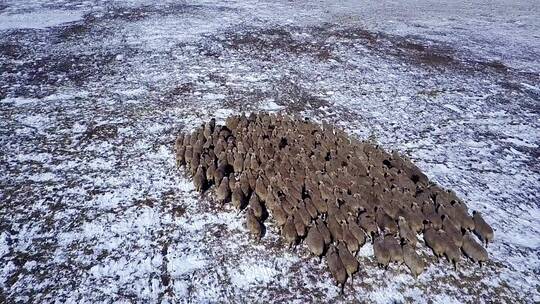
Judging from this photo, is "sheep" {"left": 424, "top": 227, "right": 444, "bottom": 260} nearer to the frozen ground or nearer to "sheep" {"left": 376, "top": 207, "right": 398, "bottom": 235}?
the frozen ground

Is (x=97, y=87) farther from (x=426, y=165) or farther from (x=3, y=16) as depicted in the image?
(x=3, y=16)

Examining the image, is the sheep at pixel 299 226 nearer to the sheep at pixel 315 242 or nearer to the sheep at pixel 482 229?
the sheep at pixel 315 242

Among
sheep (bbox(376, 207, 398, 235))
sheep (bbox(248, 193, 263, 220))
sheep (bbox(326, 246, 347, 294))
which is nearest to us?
sheep (bbox(326, 246, 347, 294))

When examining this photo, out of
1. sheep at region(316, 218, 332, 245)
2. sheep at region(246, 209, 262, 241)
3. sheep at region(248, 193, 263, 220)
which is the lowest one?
sheep at region(246, 209, 262, 241)

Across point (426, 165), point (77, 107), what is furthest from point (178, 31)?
point (426, 165)

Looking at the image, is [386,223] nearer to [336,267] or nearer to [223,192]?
[336,267]

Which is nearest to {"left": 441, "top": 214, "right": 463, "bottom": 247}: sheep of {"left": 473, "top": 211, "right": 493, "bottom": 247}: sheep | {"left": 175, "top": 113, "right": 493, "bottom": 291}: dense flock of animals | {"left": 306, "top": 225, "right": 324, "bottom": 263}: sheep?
{"left": 175, "top": 113, "right": 493, "bottom": 291}: dense flock of animals

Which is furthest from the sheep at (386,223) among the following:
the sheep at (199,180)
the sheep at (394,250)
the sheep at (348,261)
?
the sheep at (199,180)
